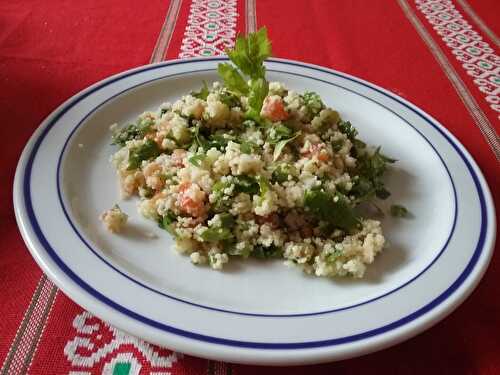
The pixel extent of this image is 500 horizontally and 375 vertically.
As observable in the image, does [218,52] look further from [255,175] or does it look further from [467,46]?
[467,46]

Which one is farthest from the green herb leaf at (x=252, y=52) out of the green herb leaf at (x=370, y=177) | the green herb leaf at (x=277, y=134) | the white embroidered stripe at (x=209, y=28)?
the white embroidered stripe at (x=209, y=28)

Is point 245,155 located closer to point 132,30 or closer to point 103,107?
point 103,107

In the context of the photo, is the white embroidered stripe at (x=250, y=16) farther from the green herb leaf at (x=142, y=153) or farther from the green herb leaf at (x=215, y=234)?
the green herb leaf at (x=215, y=234)

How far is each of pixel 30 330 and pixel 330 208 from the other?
0.69 meters

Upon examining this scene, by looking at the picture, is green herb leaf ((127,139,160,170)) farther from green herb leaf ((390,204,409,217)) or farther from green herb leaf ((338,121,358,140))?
green herb leaf ((390,204,409,217))

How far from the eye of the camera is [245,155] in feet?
3.61

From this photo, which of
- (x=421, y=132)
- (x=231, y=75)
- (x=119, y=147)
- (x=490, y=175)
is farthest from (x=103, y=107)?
(x=490, y=175)

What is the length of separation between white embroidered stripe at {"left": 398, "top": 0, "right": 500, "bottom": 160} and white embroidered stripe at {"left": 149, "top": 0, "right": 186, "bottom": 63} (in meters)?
1.20

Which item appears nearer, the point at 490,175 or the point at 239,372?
the point at 239,372

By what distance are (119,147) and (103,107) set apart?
0.15 meters

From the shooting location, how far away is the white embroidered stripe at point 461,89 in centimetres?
164

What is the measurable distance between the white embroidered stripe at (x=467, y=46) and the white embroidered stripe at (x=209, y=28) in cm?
104

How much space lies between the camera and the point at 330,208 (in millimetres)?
1068

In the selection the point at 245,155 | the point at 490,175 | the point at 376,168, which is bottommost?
the point at 490,175
